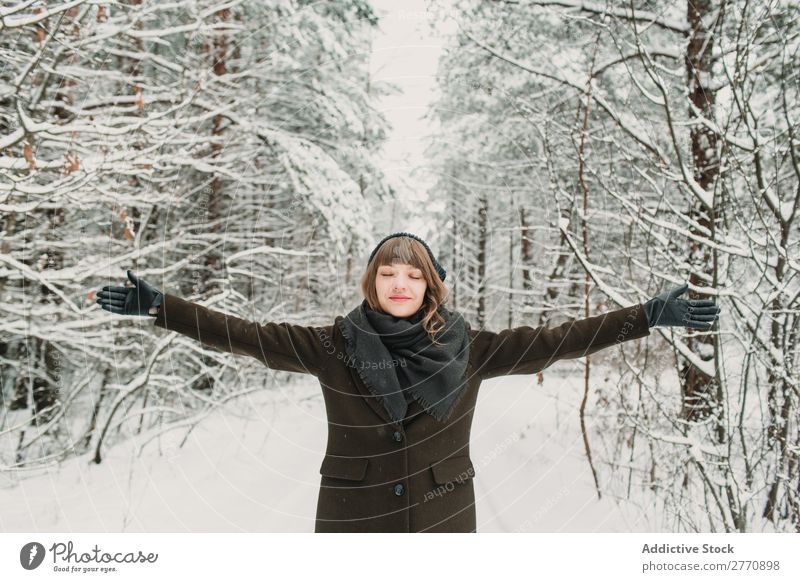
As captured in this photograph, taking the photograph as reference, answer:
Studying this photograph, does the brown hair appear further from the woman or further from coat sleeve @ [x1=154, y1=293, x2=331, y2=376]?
coat sleeve @ [x1=154, y1=293, x2=331, y2=376]

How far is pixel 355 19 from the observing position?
4523 millimetres

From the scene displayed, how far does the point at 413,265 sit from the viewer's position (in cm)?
207

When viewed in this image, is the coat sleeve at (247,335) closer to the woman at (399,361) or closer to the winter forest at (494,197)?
the woman at (399,361)

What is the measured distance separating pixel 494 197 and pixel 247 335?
4579 millimetres

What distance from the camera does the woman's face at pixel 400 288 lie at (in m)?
2.06

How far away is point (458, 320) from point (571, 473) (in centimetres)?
276

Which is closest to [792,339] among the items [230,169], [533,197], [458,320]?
[458,320]

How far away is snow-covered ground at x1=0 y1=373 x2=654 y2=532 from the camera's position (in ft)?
11.7

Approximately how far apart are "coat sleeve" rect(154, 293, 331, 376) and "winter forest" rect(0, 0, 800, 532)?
1.41 m

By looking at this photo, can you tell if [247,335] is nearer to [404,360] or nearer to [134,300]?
[134,300]

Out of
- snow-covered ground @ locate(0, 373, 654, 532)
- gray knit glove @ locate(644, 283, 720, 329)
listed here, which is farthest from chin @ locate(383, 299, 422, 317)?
snow-covered ground @ locate(0, 373, 654, 532)

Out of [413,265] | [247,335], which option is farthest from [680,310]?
[247,335]

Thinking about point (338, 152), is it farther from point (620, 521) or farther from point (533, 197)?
point (620, 521)

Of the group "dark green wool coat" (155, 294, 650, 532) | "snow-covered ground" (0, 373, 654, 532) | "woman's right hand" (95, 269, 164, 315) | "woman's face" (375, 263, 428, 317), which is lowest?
"snow-covered ground" (0, 373, 654, 532)
